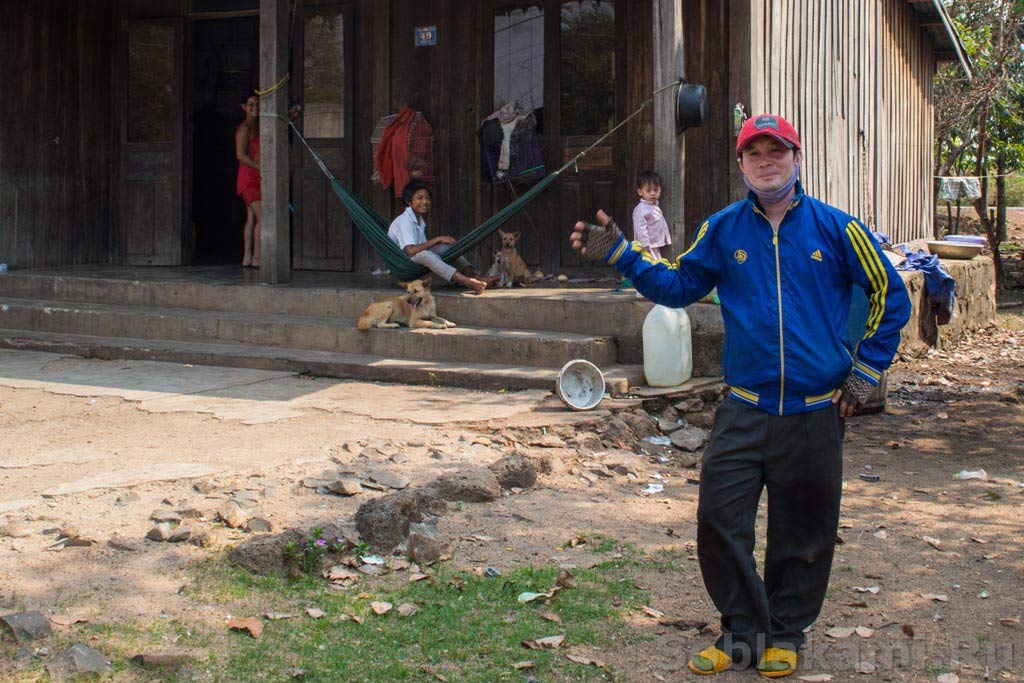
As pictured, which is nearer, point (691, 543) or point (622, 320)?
point (691, 543)

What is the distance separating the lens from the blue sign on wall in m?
10.4

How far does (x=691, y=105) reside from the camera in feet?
26.2

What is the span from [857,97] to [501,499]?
7958mm

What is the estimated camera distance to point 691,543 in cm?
489

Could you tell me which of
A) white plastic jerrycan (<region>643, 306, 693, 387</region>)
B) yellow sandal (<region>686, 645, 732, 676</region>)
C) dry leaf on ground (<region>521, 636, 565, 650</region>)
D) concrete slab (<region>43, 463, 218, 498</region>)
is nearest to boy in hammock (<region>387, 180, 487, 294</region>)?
white plastic jerrycan (<region>643, 306, 693, 387</region>)

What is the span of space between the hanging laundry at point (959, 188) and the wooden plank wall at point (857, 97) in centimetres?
175

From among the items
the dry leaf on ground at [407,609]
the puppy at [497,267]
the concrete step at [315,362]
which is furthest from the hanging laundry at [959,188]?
the dry leaf on ground at [407,609]

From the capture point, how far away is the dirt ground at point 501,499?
390 cm

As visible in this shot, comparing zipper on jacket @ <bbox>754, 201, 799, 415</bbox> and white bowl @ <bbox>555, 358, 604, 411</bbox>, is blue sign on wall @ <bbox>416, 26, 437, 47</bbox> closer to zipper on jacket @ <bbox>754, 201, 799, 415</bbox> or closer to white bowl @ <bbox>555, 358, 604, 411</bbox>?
white bowl @ <bbox>555, 358, 604, 411</bbox>

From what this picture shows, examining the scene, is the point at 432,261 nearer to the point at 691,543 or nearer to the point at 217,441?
the point at 217,441

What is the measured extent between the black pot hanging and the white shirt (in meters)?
2.31

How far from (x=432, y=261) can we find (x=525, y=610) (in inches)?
201

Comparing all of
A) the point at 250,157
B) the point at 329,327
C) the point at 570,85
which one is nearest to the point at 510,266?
the point at 329,327

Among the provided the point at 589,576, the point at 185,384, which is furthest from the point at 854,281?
the point at 185,384
